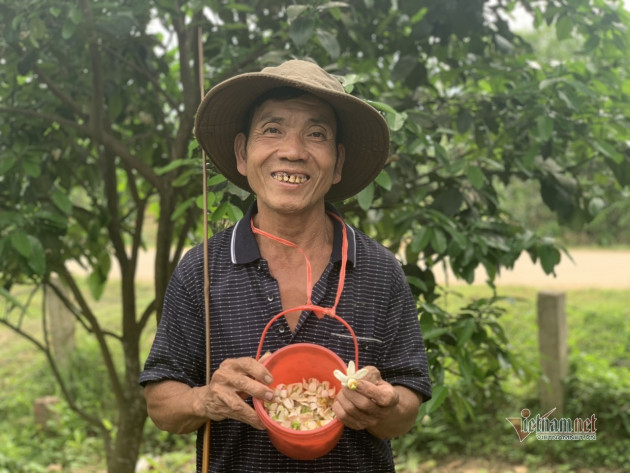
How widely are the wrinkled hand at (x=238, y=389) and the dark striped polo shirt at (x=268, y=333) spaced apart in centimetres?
12

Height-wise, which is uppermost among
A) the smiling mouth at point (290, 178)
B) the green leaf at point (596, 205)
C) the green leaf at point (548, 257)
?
the smiling mouth at point (290, 178)

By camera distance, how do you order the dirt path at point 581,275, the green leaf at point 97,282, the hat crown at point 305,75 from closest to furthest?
the hat crown at point 305,75
the green leaf at point 97,282
the dirt path at point 581,275

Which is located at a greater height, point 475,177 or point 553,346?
point 475,177

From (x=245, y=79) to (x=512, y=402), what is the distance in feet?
Answer: 10.1

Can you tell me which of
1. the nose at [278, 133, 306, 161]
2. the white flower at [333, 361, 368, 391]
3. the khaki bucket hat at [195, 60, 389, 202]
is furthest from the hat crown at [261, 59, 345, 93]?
the white flower at [333, 361, 368, 391]

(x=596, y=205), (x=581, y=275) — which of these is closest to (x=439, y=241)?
(x=596, y=205)

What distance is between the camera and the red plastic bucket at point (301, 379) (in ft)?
3.76

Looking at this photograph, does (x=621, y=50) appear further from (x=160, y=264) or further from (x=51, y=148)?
(x=51, y=148)

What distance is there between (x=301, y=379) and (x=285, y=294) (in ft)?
0.54

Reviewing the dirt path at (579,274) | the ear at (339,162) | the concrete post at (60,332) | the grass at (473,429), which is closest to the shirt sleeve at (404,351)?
the ear at (339,162)

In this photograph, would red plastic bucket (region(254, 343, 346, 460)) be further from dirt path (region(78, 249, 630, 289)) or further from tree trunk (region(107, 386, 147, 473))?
dirt path (region(78, 249, 630, 289))

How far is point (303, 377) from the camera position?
125 centimetres

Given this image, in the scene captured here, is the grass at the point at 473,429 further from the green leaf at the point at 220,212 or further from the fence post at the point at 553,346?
the green leaf at the point at 220,212

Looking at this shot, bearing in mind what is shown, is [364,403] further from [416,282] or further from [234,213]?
[416,282]
